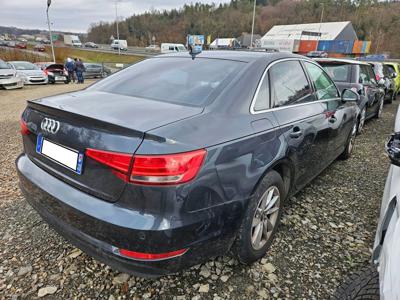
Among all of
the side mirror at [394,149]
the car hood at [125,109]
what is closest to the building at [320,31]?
the side mirror at [394,149]

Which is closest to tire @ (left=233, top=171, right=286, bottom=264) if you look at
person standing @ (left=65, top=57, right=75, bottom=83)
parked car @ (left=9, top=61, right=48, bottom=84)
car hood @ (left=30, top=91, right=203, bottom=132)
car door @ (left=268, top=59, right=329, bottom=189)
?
car door @ (left=268, top=59, right=329, bottom=189)

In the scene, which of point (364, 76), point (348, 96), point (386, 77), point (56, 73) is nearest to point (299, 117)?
point (348, 96)

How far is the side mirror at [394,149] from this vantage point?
61.3 inches

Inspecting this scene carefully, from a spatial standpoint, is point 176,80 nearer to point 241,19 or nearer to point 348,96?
point 348,96

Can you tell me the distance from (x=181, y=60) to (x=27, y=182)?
1.63 m

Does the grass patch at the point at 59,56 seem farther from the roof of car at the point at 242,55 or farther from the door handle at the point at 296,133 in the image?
the door handle at the point at 296,133

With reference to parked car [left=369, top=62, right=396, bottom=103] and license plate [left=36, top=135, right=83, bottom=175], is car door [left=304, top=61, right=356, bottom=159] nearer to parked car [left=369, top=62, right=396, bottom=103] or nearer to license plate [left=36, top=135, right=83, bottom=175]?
license plate [left=36, top=135, right=83, bottom=175]

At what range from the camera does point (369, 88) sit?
643cm

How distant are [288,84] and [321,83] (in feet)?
3.21

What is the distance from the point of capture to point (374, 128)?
708cm

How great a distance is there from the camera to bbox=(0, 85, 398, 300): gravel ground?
2041mm

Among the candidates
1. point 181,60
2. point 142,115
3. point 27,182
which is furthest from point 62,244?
point 181,60

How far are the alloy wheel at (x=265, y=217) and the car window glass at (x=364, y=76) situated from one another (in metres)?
5.00

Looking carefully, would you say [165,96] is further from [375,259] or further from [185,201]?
[375,259]
